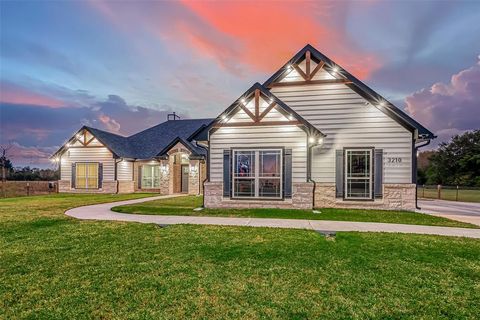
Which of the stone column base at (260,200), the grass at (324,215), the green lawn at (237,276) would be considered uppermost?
the stone column base at (260,200)

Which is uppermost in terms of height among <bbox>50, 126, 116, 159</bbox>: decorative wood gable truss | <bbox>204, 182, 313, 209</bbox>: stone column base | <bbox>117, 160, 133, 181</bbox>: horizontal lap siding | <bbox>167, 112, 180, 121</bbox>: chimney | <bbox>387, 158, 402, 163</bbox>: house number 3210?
<bbox>167, 112, 180, 121</bbox>: chimney

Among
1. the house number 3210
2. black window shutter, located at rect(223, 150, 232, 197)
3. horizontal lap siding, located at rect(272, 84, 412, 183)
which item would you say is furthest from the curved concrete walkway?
the house number 3210

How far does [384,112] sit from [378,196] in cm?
355

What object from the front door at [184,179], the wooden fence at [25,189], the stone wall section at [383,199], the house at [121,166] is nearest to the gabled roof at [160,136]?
the house at [121,166]

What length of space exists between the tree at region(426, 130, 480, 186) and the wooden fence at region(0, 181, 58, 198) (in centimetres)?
4022

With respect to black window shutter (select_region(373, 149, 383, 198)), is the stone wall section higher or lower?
lower

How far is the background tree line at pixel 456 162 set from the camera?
28766 millimetres

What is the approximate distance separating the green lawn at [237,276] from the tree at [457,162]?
30.5 metres

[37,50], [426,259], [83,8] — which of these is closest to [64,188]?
[37,50]

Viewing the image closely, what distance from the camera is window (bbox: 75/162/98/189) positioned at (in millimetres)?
20406

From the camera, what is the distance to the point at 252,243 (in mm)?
5629

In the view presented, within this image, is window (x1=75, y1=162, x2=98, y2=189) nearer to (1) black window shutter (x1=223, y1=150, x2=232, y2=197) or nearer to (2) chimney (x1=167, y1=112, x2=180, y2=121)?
(2) chimney (x1=167, y1=112, x2=180, y2=121)

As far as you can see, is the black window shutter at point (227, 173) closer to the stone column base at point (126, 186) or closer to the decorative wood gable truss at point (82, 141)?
the stone column base at point (126, 186)

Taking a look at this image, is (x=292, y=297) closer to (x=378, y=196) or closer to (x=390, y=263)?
(x=390, y=263)
